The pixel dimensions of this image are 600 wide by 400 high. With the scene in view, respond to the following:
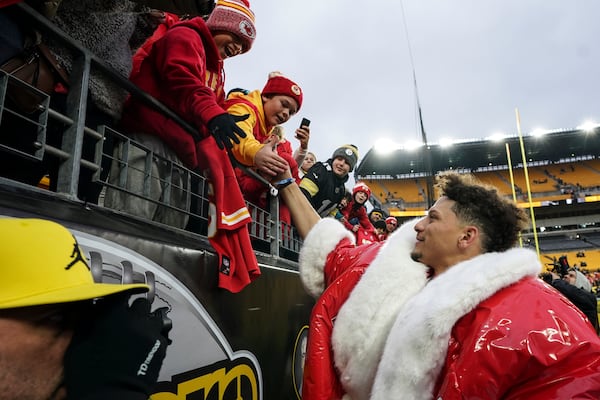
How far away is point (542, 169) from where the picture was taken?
109 feet

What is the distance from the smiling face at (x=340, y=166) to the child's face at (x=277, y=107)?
1.48 meters

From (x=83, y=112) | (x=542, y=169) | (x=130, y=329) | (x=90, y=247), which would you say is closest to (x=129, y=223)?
(x=90, y=247)

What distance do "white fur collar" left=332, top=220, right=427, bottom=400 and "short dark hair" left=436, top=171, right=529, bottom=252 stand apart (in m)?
0.29

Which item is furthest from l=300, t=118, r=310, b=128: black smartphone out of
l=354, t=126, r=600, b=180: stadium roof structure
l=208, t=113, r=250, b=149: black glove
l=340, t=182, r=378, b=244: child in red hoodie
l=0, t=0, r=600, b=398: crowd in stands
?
l=354, t=126, r=600, b=180: stadium roof structure

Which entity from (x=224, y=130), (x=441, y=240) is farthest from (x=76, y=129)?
(x=441, y=240)

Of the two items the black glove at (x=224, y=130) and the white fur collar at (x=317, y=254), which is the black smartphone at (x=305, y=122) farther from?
the black glove at (x=224, y=130)

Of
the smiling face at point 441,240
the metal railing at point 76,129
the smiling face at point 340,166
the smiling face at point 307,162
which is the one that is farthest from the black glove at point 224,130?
the smiling face at point 307,162

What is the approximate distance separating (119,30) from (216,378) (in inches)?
62.4

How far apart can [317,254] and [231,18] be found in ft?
4.33

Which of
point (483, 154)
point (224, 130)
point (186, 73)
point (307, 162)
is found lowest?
point (224, 130)

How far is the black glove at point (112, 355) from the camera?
2.03 feet

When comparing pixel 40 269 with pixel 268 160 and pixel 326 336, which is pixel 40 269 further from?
pixel 268 160

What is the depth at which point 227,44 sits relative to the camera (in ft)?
7.08

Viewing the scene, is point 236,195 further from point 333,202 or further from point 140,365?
point 333,202
